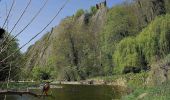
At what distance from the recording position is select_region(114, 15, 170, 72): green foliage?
2092 inches

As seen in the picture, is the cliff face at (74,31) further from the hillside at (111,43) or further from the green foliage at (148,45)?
the green foliage at (148,45)

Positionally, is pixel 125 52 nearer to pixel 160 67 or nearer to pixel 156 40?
pixel 156 40

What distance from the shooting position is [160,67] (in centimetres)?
3334

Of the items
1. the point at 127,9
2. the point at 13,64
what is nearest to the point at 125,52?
the point at 127,9

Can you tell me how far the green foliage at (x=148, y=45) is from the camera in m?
53.1

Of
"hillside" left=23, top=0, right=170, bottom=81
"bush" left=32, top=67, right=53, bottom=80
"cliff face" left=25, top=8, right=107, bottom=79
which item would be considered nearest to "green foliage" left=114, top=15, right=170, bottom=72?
"hillside" left=23, top=0, right=170, bottom=81

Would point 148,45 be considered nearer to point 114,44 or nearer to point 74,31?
point 114,44

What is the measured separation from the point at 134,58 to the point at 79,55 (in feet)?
112

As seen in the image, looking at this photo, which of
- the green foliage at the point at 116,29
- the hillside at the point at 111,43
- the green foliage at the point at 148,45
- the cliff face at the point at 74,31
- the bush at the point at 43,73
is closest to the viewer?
the green foliage at the point at 148,45

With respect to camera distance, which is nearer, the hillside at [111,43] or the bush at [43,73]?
the hillside at [111,43]

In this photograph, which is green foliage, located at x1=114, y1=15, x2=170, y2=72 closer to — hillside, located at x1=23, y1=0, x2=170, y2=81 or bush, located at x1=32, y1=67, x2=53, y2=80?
hillside, located at x1=23, y1=0, x2=170, y2=81

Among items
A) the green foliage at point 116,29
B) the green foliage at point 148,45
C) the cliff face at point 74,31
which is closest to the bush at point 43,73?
the cliff face at point 74,31

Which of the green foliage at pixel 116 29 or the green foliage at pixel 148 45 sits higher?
the green foliage at pixel 116 29

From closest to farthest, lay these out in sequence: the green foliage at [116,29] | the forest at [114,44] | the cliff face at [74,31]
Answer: the forest at [114,44] < the green foliage at [116,29] < the cliff face at [74,31]
